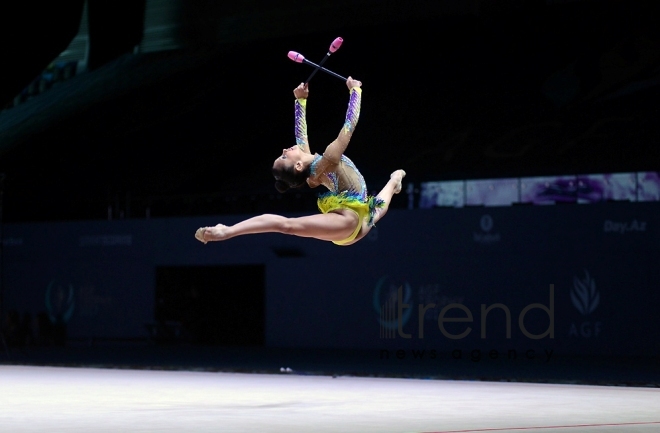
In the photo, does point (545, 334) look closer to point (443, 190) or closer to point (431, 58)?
point (443, 190)

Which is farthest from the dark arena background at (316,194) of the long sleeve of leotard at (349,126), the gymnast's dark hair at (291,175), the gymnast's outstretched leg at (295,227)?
the long sleeve of leotard at (349,126)

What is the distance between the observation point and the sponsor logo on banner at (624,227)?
42.9 ft

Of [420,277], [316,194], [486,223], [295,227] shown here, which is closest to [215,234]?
[295,227]

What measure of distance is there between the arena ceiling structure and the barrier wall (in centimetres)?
58

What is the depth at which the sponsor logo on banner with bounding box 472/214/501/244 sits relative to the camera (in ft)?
45.6

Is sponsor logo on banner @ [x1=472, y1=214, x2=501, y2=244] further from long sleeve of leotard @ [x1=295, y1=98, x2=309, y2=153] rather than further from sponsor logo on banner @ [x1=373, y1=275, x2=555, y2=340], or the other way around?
long sleeve of leotard @ [x1=295, y1=98, x2=309, y2=153]

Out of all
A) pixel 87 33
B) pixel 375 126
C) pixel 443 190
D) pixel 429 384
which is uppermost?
pixel 87 33

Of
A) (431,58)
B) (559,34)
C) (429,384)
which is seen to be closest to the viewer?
(429,384)

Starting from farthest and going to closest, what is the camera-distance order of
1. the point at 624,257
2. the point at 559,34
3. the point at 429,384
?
the point at 559,34, the point at 624,257, the point at 429,384

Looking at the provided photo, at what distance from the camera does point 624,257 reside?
1331 centimetres

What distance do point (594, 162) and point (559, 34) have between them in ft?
9.19

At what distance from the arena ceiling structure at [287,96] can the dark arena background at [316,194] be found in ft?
0.13

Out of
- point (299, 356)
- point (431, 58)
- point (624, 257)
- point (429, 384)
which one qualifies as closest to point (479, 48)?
point (431, 58)

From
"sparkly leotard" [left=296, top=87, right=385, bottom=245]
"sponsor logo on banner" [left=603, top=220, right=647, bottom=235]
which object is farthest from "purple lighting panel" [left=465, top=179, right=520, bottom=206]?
"sparkly leotard" [left=296, top=87, right=385, bottom=245]
